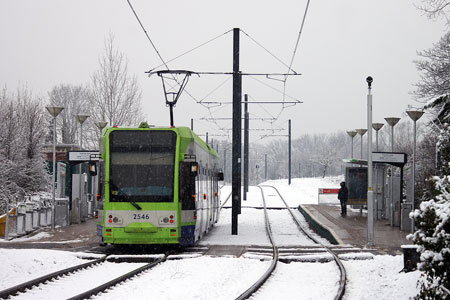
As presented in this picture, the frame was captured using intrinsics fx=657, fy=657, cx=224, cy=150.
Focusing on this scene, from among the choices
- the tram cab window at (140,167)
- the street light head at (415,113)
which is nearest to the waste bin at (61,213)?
the tram cab window at (140,167)

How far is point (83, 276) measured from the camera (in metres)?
11.7

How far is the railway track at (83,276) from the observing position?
9477 millimetres

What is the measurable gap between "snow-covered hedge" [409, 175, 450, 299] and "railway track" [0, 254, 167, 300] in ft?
15.0

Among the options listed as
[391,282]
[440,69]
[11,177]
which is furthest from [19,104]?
[391,282]

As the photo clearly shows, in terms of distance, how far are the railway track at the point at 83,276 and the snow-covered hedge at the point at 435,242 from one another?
4.57m

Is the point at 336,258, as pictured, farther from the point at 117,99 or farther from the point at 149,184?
the point at 117,99

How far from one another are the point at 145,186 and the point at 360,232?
953 centimetres

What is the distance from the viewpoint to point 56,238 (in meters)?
19.8

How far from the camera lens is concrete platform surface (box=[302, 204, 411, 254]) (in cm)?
1824

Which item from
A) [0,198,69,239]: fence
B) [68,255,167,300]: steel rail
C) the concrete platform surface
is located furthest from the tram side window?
[0,198,69,239]: fence

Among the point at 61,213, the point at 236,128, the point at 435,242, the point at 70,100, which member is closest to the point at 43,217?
the point at 61,213

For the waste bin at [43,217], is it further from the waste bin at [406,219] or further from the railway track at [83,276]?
the waste bin at [406,219]

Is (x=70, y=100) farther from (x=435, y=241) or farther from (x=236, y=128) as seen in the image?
(x=435, y=241)

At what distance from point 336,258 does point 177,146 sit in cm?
456
